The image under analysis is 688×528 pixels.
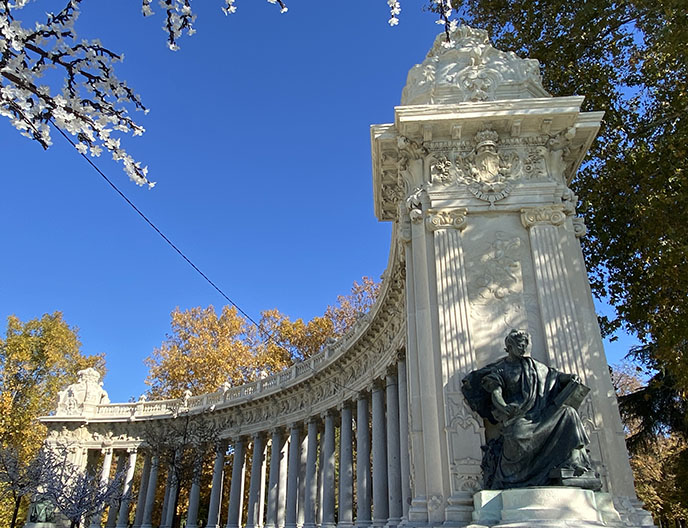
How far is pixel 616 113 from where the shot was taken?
1945 centimetres

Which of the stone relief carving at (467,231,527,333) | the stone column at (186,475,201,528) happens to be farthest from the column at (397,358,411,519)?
the stone column at (186,475,201,528)

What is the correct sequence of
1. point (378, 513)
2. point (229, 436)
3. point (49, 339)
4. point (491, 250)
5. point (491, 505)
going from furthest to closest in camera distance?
point (49, 339), point (229, 436), point (378, 513), point (491, 250), point (491, 505)

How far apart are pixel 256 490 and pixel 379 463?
13138 millimetres

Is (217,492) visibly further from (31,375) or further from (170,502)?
(31,375)

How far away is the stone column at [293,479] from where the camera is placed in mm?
28163

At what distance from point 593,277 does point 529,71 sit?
8.62m

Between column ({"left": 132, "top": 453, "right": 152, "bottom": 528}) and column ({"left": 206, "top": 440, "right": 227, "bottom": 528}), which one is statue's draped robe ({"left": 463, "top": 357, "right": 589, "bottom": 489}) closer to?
column ({"left": 206, "top": 440, "right": 227, "bottom": 528})

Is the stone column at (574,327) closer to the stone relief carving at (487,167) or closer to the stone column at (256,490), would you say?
the stone relief carving at (487,167)

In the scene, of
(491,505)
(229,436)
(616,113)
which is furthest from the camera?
(229,436)

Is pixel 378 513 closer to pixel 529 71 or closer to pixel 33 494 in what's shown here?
pixel 529 71

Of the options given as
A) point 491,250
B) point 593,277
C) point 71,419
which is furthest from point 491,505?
point 71,419

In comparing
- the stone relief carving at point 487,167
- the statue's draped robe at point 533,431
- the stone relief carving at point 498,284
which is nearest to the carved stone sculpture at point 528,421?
the statue's draped robe at point 533,431

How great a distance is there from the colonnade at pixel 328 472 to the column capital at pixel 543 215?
8425 mm

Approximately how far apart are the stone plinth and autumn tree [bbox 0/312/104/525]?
3880 cm
